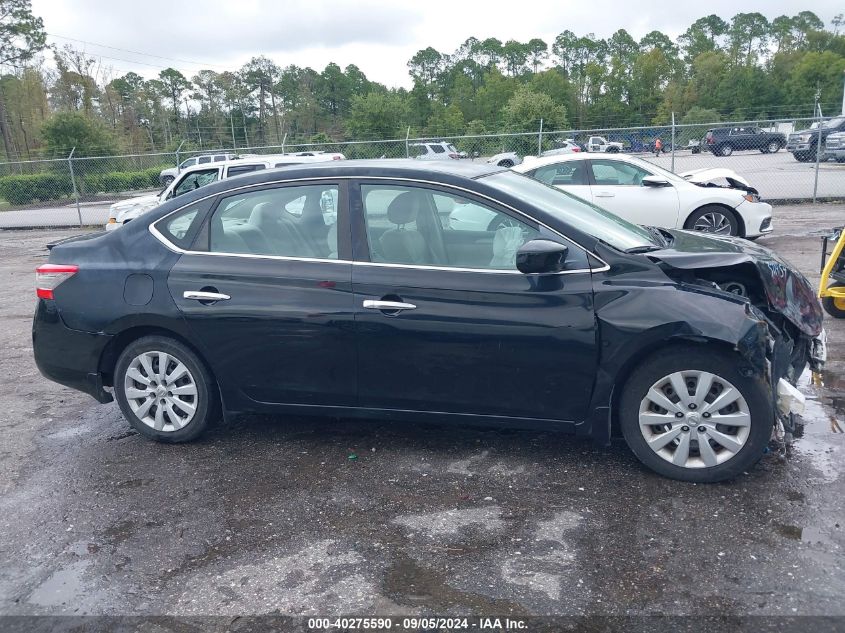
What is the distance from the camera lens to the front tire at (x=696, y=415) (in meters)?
3.91

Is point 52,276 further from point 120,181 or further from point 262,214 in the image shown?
point 120,181

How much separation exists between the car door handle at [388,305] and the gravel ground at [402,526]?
3.05 ft

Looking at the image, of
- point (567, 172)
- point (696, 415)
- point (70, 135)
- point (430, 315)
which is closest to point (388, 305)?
point (430, 315)

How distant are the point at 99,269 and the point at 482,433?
8.59 feet

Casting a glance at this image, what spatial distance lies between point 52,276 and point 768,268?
436 cm

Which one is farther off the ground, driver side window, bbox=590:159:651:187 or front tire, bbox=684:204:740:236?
driver side window, bbox=590:159:651:187

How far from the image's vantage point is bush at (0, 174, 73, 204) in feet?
98.3

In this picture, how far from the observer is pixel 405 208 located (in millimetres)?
4422

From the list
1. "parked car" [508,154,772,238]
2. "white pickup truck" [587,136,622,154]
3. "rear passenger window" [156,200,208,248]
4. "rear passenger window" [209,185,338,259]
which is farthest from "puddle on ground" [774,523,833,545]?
"white pickup truck" [587,136,622,154]

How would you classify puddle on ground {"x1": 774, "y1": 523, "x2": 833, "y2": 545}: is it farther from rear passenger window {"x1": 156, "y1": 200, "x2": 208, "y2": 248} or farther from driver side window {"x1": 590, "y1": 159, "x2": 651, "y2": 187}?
driver side window {"x1": 590, "y1": 159, "x2": 651, "y2": 187}

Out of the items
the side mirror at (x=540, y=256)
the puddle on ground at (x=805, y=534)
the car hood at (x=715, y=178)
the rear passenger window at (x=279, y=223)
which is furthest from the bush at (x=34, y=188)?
the puddle on ground at (x=805, y=534)

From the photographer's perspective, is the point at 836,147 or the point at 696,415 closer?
the point at 696,415

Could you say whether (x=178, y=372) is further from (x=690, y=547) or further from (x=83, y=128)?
(x=83, y=128)

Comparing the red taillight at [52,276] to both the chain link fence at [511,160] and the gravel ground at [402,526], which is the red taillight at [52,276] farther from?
the chain link fence at [511,160]
